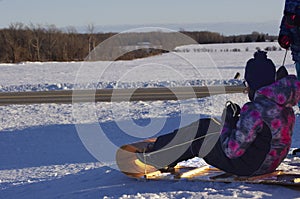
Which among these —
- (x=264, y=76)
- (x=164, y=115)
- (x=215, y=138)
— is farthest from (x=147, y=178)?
(x=164, y=115)

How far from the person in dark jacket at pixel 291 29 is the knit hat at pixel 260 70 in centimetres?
124

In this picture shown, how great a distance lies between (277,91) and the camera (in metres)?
4.27

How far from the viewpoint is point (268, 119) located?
4.32m

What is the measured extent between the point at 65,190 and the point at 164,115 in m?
5.63

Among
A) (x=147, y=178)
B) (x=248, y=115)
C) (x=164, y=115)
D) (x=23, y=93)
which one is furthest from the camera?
(x=23, y=93)

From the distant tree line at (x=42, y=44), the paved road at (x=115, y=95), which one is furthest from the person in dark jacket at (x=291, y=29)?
the distant tree line at (x=42, y=44)

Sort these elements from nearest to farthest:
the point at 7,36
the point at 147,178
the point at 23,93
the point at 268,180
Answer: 1. the point at 268,180
2. the point at 147,178
3. the point at 23,93
4. the point at 7,36

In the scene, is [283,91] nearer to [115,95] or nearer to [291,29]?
[291,29]

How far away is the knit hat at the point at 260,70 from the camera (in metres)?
4.26

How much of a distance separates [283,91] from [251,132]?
1.31ft

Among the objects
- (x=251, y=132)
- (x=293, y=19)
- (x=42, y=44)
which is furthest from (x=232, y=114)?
(x=42, y=44)

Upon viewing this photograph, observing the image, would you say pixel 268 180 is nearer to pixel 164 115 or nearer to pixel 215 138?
pixel 215 138

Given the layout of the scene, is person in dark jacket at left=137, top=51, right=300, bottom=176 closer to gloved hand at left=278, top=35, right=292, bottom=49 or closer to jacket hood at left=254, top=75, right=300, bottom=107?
jacket hood at left=254, top=75, right=300, bottom=107

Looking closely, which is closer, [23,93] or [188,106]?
[188,106]
